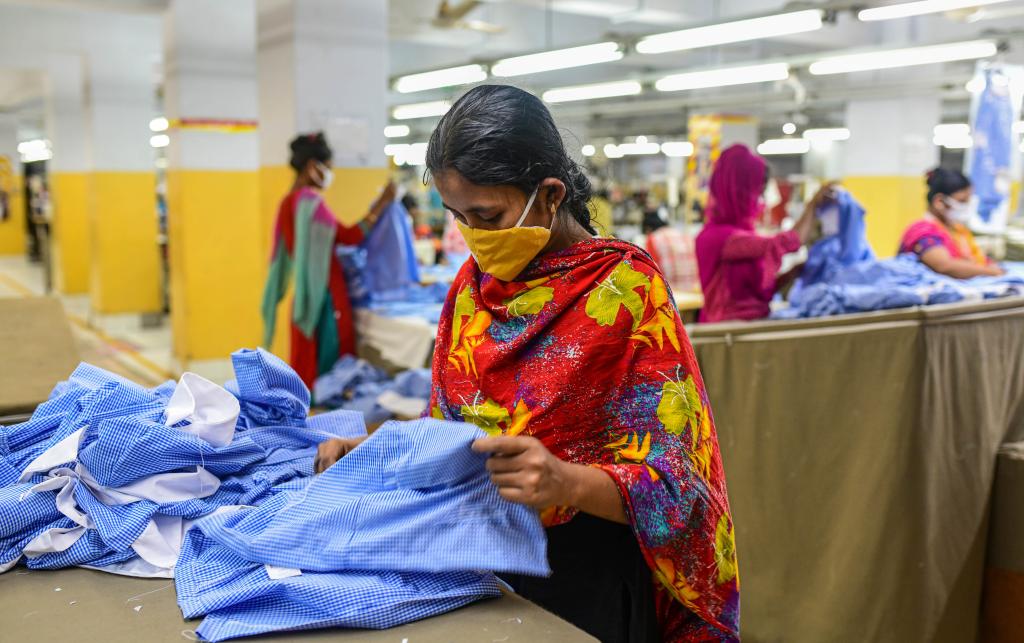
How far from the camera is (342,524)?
1277 mm

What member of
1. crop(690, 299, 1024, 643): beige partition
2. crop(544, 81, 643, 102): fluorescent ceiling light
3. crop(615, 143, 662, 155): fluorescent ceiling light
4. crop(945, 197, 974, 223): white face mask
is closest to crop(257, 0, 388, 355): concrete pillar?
crop(544, 81, 643, 102): fluorescent ceiling light

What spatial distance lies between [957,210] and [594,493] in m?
5.11

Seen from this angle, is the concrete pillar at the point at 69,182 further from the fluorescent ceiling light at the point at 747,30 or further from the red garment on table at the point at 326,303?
the fluorescent ceiling light at the point at 747,30

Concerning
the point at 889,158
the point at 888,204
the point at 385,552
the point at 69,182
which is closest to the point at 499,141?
the point at 385,552

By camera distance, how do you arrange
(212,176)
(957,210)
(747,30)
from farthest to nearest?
(212,176) < (747,30) < (957,210)

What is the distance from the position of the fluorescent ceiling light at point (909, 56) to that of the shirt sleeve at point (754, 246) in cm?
382

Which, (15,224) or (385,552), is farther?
(15,224)

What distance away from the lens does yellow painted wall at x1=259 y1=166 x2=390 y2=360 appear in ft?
21.6

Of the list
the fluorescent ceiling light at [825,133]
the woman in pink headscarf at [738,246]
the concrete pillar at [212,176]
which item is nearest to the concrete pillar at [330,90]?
the concrete pillar at [212,176]

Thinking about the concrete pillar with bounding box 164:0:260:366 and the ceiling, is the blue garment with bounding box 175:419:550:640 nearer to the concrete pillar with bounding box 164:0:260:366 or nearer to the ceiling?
the ceiling

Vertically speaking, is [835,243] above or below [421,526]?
above

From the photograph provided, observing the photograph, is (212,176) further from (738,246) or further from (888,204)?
(888,204)

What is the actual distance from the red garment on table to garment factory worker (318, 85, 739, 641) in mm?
3996

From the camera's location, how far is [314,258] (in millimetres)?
5340
